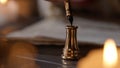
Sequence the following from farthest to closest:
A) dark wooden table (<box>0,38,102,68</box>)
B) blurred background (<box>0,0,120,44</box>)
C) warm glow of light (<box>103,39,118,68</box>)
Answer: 1. blurred background (<box>0,0,120,44</box>)
2. dark wooden table (<box>0,38,102,68</box>)
3. warm glow of light (<box>103,39,118,68</box>)

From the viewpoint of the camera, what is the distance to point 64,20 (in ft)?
3.84

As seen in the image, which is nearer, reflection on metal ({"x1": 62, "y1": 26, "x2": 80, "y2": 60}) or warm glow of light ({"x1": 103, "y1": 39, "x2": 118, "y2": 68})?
warm glow of light ({"x1": 103, "y1": 39, "x2": 118, "y2": 68})

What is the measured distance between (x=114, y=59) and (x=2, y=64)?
0.95ft

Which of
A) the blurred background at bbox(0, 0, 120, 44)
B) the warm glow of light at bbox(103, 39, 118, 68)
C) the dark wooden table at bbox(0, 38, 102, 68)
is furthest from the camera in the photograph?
the blurred background at bbox(0, 0, 120, 44)

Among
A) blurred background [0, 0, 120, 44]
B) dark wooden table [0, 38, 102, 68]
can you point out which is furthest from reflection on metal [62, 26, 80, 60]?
blurred background [0, 0, 120, 44]

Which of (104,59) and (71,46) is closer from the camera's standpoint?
(104,59)

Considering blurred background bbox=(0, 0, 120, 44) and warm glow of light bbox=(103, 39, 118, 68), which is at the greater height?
blurred background bbox=(0, 0, 120, 44)

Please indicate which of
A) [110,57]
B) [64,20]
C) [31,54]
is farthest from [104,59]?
[64,20]

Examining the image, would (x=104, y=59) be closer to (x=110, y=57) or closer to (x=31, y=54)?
(x=110, y=57)

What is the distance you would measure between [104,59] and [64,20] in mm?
501

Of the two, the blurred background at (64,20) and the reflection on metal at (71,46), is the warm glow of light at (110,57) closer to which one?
the reflection on metal at (71,46)

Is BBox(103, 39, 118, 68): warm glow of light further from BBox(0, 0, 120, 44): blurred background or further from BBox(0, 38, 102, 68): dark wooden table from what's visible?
BBox(0, 0, 120, 44): blurred background

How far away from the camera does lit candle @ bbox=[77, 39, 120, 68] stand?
2.13 ft

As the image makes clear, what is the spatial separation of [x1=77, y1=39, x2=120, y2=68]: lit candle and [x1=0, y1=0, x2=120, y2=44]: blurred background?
25cm
